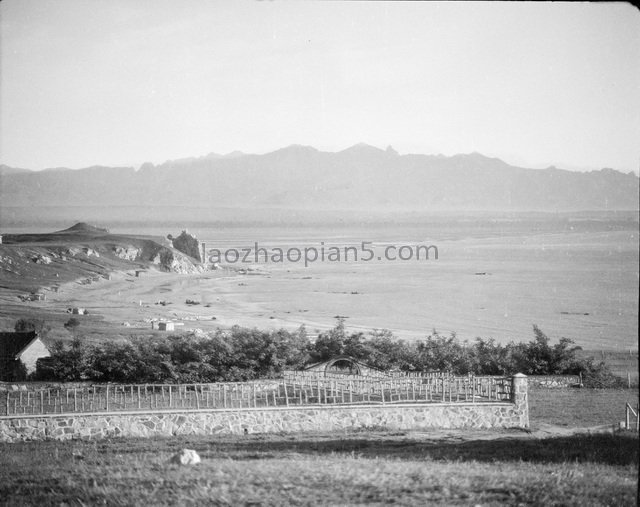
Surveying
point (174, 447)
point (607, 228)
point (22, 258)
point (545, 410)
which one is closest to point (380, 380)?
point (545, 410)

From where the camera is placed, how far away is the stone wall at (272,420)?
12578mm

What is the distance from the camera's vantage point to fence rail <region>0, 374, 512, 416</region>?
45.8 feet

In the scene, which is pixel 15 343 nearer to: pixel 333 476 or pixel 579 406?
pixel 333 476

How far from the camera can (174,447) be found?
11.2 m

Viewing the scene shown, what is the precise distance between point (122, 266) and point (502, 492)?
552 inches

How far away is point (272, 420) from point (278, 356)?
451 centimetres

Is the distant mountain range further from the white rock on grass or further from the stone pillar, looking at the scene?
the white rock on grass

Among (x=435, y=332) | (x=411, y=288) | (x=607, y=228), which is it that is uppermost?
(x=607, y=228)

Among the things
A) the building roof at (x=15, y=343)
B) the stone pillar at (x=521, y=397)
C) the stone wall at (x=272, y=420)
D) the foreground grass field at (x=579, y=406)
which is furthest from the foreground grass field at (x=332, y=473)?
the building roof at (x=15, y=343)

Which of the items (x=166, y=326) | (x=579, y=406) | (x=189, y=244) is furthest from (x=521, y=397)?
Result: (x=189, y=244)

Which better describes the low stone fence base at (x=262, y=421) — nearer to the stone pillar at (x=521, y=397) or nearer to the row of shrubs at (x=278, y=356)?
the stone pillar at (x=521, y=397)

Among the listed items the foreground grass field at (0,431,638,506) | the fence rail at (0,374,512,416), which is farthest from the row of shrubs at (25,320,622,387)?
the foreground grass field at (0,431,638,506)

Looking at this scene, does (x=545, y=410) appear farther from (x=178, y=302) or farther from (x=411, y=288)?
(x=178, y=302)

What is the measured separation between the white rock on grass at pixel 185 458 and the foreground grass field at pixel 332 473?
0.12 m
